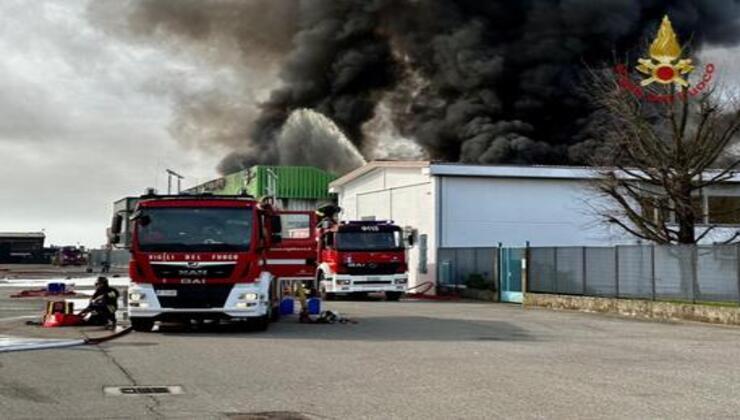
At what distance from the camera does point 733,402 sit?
8.50 m

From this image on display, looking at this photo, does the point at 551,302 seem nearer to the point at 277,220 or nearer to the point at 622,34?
the point at 277,220

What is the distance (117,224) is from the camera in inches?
635

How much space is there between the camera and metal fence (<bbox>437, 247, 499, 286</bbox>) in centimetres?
3102

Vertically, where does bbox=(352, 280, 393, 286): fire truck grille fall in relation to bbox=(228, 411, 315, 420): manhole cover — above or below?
above

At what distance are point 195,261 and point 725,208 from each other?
28781mm

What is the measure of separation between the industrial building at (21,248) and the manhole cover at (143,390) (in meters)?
85.3

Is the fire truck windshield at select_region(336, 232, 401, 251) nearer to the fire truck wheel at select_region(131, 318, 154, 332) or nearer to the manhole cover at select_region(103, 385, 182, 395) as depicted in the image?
the fire truck wheel at select_region(131, 318, 154, 332)

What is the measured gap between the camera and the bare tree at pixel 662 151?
26625mm

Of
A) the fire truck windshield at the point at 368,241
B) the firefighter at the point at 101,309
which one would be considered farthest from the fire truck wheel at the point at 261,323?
the fire truck windshield at the point at 368,241

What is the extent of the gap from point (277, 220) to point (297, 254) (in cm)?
321

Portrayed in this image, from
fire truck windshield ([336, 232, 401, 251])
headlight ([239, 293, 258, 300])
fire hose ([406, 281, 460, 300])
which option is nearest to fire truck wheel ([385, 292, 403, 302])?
fire truck windshield ([336, 232, 401, 251])

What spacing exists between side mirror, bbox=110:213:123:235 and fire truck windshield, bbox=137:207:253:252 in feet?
1.76

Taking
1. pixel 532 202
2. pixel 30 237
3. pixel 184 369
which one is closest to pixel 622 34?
pixel 532 202

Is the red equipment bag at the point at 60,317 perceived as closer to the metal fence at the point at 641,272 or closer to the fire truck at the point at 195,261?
the fire truck at the point at 195,261
